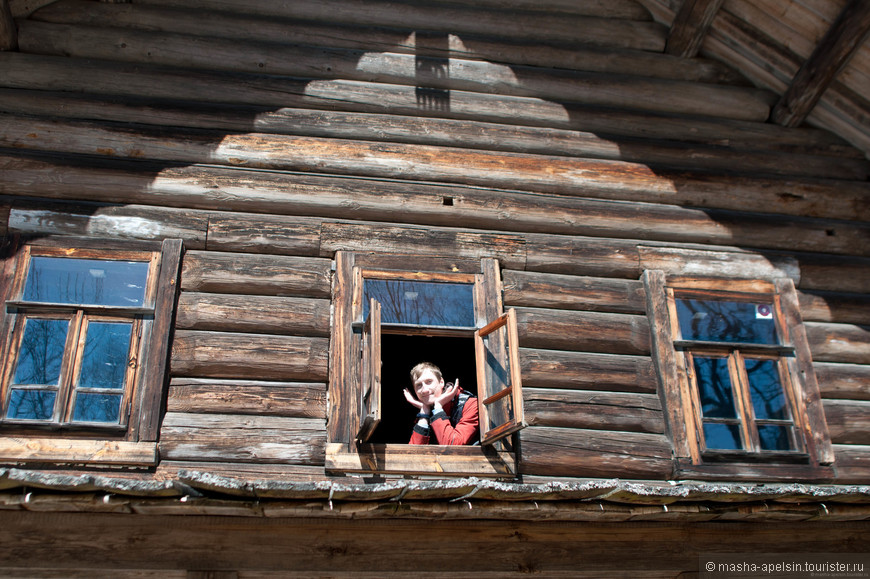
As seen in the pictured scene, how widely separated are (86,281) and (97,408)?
101 cm

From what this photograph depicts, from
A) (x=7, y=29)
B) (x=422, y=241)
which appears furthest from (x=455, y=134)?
(x=7, y=29)

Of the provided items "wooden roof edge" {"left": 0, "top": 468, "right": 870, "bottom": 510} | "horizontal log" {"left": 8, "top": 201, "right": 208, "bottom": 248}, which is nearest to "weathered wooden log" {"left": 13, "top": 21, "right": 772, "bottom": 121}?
"horizontal log" {"left": 8, "top": 201, "right": 208, "bottom": 248}

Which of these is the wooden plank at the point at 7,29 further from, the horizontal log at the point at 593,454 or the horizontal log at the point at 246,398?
the horizontal log at the point at 593,454

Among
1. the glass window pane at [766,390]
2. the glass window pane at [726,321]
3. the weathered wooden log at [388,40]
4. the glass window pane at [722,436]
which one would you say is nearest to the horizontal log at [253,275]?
the weathered wooden log at [388,40]

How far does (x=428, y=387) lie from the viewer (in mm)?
6379

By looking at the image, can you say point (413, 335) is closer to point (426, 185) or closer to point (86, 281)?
point (426, 185)

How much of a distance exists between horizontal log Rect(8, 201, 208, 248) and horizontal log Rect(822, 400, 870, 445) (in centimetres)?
517

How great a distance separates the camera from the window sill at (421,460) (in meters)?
5.64

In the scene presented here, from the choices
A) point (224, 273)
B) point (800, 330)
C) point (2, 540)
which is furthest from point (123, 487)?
point (800, 330)

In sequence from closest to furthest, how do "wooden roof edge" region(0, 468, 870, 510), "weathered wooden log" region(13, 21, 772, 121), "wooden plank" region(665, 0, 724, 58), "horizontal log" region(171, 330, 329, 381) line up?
"wooden roof edge" region(0, 468, 870, 510)
"horizontal log" region(171, 330, 329, 381)
"weathered wooden log" region(13, 21, 772, 121)
"wooden plank" region(665, 0, 724, 58)

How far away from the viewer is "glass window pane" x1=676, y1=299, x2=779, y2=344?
6.77 metres

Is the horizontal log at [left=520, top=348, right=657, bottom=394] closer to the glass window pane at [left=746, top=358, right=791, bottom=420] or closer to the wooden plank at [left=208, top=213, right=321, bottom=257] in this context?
the glass window pane at [left=746, top=358, right=791, bottom=420]

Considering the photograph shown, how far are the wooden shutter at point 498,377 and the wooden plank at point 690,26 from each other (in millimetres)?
3627

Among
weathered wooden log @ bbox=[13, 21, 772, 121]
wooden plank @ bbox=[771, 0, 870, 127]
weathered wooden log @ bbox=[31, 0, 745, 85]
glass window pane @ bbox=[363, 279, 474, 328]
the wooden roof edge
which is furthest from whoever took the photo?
weathered wooden log @ bbox=[31, 0, 745, 85]
